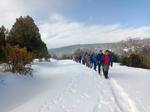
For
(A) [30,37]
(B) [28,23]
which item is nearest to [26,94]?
(A) [30,37]

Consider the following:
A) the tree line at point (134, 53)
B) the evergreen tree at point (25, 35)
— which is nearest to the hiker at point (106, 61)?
the evergreen tree at point (25, 35)

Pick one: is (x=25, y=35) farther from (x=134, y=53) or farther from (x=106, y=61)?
(x=134, y=53)

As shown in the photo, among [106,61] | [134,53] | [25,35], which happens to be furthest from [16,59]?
[134,53]

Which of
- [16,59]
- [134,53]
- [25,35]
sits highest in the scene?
[25,35]

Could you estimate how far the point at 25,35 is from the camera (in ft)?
42.8

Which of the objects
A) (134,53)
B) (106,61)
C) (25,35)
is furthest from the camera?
(134,53)

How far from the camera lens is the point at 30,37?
45.3 ft

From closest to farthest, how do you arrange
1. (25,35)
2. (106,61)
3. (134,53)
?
(106,61) → (25,35) → (134,53)

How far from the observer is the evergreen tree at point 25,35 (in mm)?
12961

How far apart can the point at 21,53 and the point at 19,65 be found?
32.7 inches

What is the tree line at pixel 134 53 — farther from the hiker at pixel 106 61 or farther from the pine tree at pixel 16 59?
the pine tree at pixel 16 59

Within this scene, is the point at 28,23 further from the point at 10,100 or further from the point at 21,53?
the point at 10,100

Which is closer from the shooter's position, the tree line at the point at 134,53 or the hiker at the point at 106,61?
the hiker at the point at 106,61

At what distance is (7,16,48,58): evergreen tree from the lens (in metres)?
13.0
